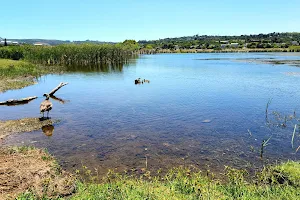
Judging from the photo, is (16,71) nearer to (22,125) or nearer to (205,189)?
(22,125)

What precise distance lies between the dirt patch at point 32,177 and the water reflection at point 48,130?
11.8 ft

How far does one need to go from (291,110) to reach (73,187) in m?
16.6

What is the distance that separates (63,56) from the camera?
195ft

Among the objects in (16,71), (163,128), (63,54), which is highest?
(63,54)

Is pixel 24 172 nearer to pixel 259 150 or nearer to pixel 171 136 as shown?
pixel 171 136

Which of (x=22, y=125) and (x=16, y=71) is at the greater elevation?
(x=16, y=71)

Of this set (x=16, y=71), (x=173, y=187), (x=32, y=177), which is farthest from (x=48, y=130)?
(x=16, y=71)

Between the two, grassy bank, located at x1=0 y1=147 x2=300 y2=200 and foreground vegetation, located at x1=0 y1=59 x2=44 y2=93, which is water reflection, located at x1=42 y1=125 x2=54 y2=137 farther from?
foreground vegetation, located at x1=0 y1=59 x2=44 y2=93

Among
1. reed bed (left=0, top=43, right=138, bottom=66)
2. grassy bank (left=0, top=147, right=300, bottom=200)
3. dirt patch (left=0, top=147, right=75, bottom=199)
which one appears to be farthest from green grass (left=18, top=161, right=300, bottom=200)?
reed bed (left=0, top=43, right=138, bottom=66)

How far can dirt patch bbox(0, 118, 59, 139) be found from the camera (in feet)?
49.2

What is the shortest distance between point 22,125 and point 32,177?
8.22 metres

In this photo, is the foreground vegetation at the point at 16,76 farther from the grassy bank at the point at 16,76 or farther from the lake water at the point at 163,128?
the lake water at the point at 163,128

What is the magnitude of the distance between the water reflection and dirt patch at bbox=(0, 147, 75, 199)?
360cm

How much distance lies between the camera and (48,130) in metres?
15.5
